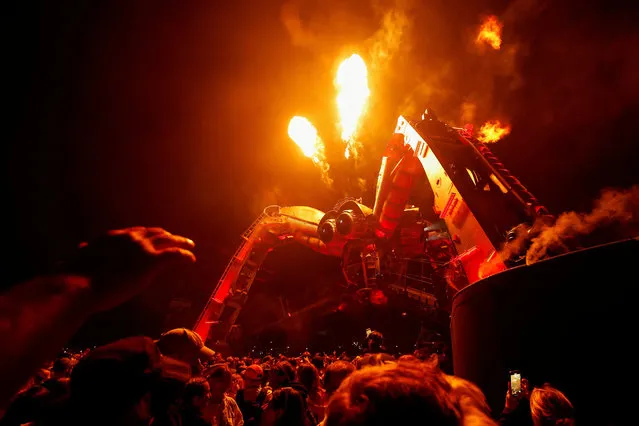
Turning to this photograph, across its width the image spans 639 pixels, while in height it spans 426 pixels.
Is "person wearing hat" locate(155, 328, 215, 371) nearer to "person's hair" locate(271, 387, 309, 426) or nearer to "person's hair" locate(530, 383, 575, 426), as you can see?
"person's hair" locate(271, 387, 309, 426)

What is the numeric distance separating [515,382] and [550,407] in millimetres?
377

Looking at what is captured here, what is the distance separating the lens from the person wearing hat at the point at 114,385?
1.63m

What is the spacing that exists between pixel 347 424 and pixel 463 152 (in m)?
7.89

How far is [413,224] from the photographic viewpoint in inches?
484

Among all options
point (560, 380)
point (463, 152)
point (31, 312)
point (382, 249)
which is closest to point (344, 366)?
point (560, 380)

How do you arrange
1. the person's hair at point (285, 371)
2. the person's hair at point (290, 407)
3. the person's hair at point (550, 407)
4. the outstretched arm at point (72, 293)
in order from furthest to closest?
the person's hair at point (285, 371), the person's hair at point (290, 407), the person's hair at point (550, 407), the outstretched arm at point (72, 293)

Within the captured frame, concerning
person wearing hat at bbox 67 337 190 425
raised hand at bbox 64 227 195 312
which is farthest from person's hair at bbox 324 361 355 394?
raised hand at bbox 64 227 195 312

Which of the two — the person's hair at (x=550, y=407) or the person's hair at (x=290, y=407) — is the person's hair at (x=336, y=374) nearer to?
the person's hair at (x=290, y=407)

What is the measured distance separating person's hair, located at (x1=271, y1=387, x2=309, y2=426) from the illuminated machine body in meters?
3.78

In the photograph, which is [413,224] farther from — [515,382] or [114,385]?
[114,385]

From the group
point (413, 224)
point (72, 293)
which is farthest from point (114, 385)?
point (413, 224)

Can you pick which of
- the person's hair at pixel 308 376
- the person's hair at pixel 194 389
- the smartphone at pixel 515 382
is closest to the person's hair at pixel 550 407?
the smartphone at pixel 515 382

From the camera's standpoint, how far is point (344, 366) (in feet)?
14.0

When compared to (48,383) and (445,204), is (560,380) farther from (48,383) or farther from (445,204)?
(48,383)
